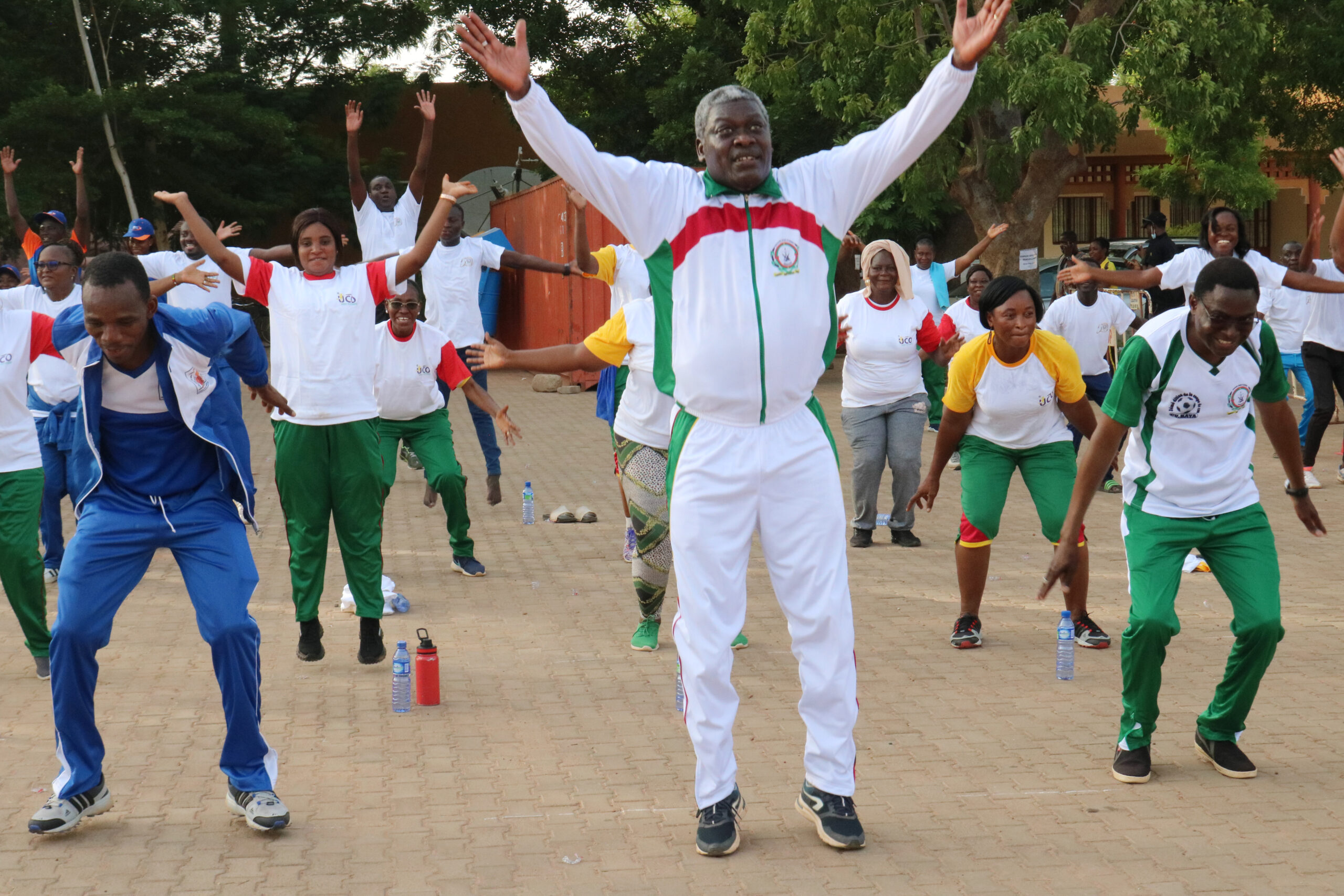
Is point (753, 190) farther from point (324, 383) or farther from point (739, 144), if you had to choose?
point (324, 383)

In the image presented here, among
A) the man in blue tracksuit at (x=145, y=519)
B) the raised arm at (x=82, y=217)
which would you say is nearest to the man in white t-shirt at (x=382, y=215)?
the raised arm at (x=82, y=217)

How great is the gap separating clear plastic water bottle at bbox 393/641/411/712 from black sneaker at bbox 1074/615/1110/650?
3.37 metres

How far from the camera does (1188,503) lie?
17.1 ft

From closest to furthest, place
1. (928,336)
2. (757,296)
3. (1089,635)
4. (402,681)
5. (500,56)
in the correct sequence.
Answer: (500,56), (757,296), (402,681), (1089,635), (928,336)

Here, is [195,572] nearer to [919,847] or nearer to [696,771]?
[696,771]

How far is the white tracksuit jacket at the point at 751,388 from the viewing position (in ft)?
14.8

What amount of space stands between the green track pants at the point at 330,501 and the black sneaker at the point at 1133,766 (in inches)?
143

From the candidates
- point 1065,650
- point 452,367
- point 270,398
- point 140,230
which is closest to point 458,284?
point 140,230

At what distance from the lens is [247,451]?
5.64 meters

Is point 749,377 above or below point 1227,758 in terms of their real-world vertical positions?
above

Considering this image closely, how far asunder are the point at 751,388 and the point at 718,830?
1.44 m

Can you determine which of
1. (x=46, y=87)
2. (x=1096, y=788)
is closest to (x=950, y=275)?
(x=1096, y=788)

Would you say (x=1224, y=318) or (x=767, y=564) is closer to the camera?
(x=767, y=564)

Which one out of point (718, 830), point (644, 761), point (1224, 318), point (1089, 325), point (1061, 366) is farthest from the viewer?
point (1089, 325)
